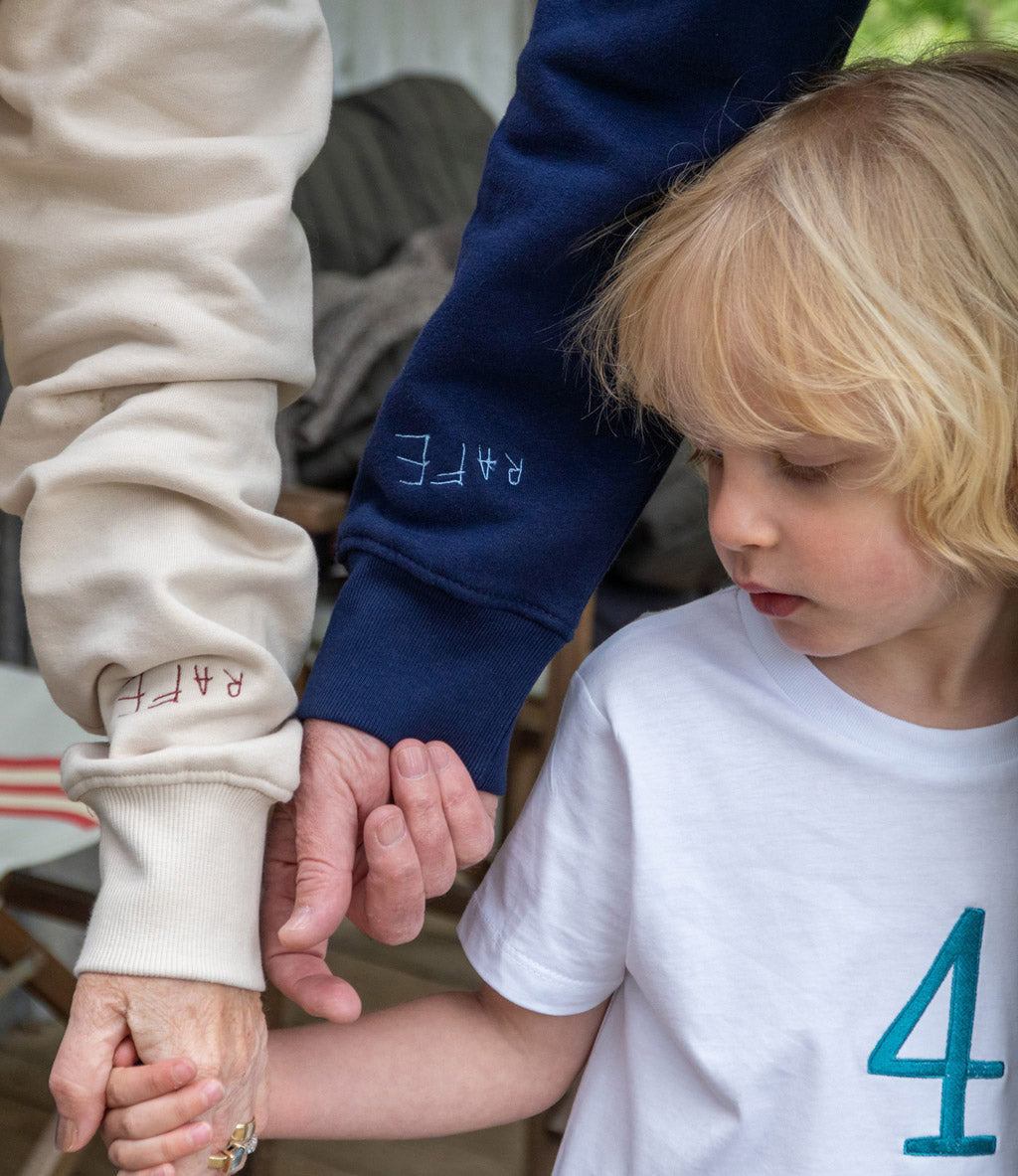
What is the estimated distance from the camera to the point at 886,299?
2.38 feet

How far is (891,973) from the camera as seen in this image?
84 centimetres

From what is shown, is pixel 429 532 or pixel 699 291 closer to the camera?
pixel 699 291

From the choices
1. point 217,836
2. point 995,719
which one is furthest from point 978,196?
point 217,836

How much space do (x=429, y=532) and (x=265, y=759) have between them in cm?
21

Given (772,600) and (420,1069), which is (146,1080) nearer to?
(420,1069)

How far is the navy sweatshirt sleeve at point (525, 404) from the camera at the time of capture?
0.88 m

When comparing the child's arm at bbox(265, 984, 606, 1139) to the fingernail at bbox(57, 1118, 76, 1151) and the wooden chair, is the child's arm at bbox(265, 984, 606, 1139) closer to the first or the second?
the fingernail at bbox(57, 1118, 76, 1151)

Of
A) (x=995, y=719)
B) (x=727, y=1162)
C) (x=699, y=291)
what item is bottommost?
(x=727, y=1162)

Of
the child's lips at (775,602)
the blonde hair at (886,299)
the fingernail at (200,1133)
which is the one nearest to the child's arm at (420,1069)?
the fingernail at (200,1133)

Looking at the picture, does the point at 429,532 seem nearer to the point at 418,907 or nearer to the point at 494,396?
the point at 494,396

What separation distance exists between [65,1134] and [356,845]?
260 millimetres

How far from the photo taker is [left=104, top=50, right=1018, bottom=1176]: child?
0.73 metres

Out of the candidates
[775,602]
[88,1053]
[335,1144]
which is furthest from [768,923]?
[335,1144]

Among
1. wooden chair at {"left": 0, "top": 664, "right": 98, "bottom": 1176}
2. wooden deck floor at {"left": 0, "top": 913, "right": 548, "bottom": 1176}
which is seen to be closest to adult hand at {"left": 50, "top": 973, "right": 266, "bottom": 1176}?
wooden chair at {"left": 0, "top": 664, "right": 98, "bottom": 1176}
